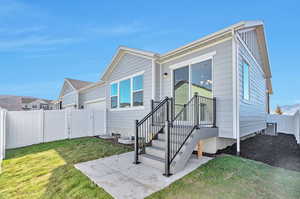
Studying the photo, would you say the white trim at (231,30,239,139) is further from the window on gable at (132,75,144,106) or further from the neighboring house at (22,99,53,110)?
the neighboring house at (22,99,53,110)

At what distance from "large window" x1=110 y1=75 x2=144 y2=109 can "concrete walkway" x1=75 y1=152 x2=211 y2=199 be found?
3645 mm

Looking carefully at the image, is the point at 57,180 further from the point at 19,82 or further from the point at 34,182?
the point at 19,82

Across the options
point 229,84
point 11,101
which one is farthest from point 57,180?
point 11,101

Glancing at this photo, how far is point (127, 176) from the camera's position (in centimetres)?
350

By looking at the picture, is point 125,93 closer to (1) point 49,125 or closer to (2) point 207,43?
(1) point 49,125

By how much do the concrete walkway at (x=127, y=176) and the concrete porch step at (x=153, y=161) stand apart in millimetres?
109

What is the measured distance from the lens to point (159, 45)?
1612 cm

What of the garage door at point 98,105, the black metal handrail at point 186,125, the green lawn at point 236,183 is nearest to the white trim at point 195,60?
the black metal handrail at point 186,125

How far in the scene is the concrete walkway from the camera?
2.84 meters

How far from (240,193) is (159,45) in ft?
50.7

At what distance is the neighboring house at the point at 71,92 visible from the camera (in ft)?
48.2

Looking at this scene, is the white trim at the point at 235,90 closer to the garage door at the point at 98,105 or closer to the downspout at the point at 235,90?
the downspout at the point at 235,90

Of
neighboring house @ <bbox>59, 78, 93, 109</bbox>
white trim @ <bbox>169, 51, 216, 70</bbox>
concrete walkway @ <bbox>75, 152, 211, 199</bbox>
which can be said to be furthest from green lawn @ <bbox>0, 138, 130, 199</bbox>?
neighboring house @ <bbox>59, 78, 93, 109</bbox>

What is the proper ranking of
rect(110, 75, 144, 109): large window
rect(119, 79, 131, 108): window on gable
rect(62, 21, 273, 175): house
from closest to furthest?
rect(62, 21, 273, 175): house
rect(110, 75, 144, 109): large window
rect(119, 79, 131, 108): window on gable
